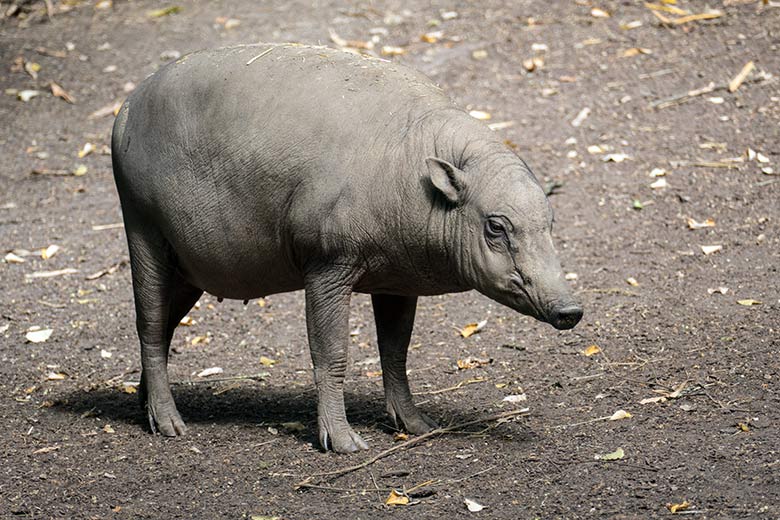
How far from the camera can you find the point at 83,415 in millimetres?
6344

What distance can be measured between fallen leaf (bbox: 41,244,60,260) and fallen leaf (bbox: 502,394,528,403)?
15.2 ft

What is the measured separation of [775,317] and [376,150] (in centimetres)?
312

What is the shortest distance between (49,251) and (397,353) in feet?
14.7

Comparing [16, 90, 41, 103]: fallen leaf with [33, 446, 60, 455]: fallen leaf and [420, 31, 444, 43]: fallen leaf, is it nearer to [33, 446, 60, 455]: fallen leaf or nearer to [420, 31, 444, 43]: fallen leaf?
[420, 31, 444, 43]: fallen leaf

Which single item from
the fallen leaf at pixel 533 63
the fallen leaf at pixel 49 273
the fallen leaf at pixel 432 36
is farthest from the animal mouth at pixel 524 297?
the fallen leaf at pixel 432 36

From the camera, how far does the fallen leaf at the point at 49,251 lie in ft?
30.3

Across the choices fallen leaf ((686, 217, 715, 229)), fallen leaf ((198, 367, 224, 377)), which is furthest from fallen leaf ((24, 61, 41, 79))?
fallen leaf ((686, 217, 715, 229))

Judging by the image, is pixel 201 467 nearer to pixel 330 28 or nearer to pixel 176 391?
pixel 176 391

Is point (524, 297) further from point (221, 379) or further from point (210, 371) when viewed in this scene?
point (210, 371)

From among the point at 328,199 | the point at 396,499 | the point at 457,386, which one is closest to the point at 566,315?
the point at 396,499

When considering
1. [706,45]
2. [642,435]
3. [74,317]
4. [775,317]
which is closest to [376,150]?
[642,435]

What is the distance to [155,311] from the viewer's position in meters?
6.05

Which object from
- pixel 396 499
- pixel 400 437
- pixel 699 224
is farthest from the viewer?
pixel 699 224

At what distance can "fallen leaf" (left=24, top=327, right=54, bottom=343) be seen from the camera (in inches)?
300
